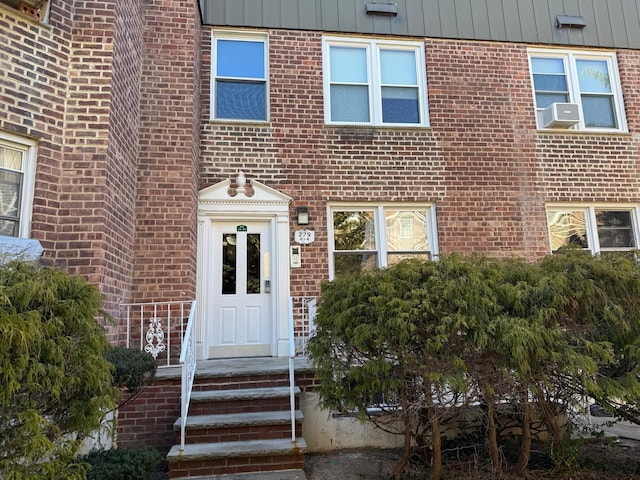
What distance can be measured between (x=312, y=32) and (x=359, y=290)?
206 inches

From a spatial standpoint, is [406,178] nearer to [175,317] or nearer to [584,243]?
[584,243]

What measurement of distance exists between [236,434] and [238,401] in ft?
1.32

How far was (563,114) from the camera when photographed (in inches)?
291

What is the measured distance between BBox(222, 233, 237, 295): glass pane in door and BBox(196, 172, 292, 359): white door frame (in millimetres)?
206

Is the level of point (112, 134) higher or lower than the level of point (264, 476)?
higher

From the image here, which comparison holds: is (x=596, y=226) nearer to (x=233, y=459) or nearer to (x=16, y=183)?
(x=233, y=459)

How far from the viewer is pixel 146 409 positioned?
16.6ft

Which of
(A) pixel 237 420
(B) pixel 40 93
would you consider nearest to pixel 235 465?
(A) pixel 237 420

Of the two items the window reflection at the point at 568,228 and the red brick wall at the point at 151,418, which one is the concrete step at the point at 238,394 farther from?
the window reflection at the point at 568,228

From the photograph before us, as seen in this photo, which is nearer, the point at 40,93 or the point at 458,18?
the point at 40,93

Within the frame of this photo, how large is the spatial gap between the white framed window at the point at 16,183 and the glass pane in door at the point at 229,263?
8.81 ft

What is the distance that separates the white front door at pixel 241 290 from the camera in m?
6.38

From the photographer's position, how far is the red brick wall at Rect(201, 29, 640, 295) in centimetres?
684

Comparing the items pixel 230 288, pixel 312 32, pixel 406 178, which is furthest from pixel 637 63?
pixel 230 288
